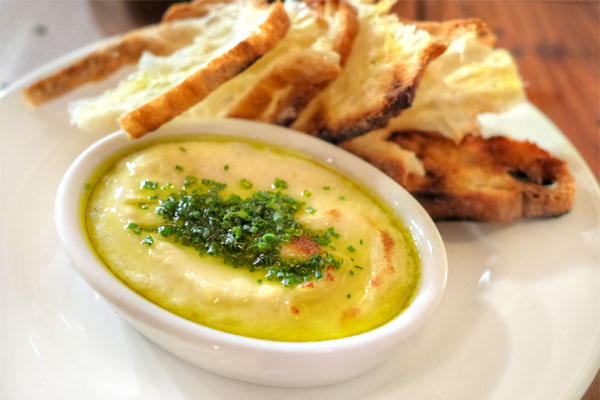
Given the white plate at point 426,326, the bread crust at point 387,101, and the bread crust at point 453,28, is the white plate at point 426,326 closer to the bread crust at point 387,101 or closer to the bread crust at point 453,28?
the bread crust at point 387,101

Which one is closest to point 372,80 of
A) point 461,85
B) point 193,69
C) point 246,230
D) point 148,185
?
point 461,85

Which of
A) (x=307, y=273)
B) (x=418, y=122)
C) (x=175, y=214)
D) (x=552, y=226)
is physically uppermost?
(x=175, y=214)

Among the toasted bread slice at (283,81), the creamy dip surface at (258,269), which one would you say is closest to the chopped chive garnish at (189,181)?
the creamy dip surface at (258,269)

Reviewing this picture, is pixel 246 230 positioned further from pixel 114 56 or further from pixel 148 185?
pixel 114 56

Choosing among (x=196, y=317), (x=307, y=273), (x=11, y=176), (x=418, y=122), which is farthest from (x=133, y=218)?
(x=418, y=122)

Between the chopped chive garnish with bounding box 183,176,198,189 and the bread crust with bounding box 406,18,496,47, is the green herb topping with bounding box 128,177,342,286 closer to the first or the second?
the chopped chive garnish with bounding box 183,176,198,189

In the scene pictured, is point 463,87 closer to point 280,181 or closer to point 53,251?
point 280,181

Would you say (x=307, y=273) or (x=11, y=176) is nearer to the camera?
(x=307, y=273)
